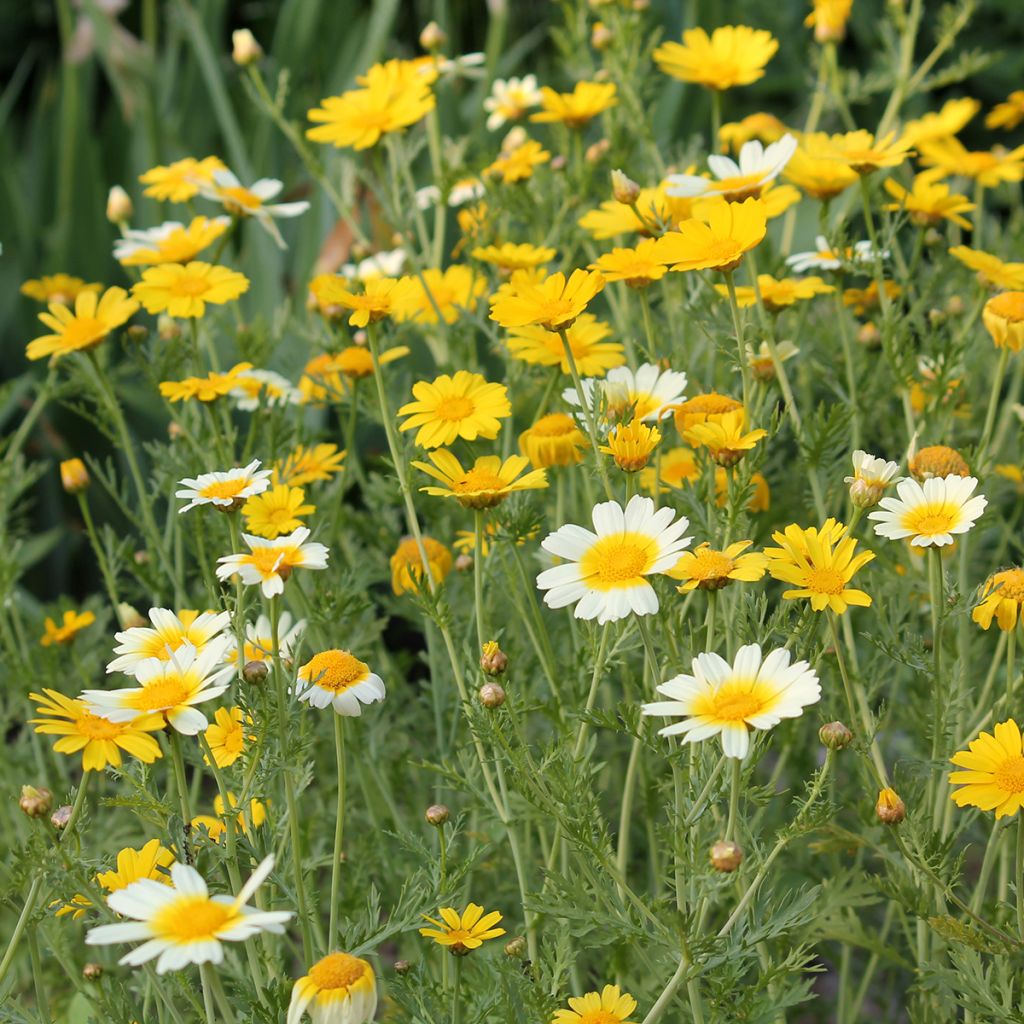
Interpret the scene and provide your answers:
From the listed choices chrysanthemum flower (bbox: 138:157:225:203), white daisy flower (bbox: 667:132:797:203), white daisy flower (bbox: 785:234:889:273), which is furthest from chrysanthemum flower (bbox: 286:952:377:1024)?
chrysanthemum flower (bbox: 138:157:225:203)

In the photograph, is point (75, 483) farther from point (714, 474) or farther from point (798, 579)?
point (798, 579)

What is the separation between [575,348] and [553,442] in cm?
15

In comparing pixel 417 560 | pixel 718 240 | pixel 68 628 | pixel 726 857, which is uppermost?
pixel 718 240

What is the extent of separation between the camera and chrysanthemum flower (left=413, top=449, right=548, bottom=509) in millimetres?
928

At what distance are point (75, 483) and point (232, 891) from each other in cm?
56

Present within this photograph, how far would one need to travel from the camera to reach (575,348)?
1.24m

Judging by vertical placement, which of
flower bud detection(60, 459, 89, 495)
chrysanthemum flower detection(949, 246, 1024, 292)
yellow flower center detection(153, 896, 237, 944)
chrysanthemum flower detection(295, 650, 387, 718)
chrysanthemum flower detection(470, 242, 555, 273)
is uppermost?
chrysanthemum flower detection(470, 242, 555, 273)

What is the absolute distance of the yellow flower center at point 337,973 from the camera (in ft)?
2.39

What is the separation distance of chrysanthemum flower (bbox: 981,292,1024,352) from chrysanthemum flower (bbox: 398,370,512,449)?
1.44 ft

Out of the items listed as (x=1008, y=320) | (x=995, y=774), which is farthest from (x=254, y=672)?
(x=1008, y=320)

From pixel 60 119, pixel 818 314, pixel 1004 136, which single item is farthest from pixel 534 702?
pixel 1004 136

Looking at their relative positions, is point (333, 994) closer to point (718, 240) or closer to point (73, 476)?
point (718, 240)

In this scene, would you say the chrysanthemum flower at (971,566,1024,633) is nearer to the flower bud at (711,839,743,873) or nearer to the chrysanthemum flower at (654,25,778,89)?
the flower bud at (711,839,743,873)

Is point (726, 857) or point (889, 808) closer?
point (726, 857)
